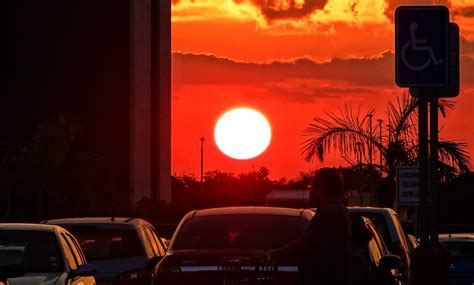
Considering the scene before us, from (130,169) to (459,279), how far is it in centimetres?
6724

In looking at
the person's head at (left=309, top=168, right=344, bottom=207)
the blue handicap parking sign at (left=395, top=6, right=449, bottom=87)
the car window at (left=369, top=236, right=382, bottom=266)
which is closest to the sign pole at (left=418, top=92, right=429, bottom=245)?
the blue handicap parking sign at (left=395, top=6, right=449, bottom=87)

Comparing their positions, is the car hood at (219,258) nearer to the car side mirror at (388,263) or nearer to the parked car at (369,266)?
the parked car at (369,266)

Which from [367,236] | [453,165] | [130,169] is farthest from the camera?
[130,169]

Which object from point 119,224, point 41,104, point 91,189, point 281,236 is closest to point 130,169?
point 41,104

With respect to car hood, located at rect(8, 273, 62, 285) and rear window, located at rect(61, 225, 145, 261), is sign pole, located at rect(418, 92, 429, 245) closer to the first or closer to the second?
car hood, located at rect(8, 273, 62, 285)

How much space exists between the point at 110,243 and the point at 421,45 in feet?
23.8

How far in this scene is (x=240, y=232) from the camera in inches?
515

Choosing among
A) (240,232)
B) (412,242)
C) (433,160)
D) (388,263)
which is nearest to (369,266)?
(388,263)

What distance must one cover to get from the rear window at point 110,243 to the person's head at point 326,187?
7.25m

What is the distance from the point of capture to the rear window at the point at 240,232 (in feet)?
42.3

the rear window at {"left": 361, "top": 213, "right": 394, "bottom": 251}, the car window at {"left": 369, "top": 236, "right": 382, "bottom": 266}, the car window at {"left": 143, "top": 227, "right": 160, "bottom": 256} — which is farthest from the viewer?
the rear window at {"left": 361, "top": 213, "right": 394, "bottom": 251}

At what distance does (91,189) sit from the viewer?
70375mm

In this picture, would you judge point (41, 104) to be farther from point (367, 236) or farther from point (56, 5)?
point (367, 236)

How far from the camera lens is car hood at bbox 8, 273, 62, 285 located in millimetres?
13773
